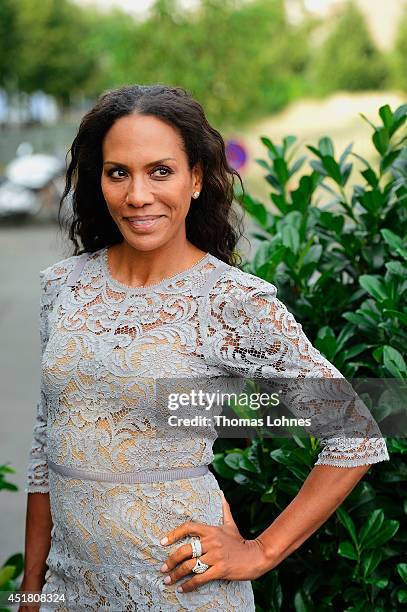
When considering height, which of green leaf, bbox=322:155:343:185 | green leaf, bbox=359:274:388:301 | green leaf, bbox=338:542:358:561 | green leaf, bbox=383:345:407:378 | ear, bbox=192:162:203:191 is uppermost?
green leaf, bbox=322:155:343:185

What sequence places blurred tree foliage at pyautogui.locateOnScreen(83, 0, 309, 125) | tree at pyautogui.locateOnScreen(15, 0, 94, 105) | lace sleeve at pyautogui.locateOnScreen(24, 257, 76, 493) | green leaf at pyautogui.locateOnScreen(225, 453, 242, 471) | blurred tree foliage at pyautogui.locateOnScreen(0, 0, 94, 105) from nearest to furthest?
lace sleeve at pyautogui.locateOnScreen(24, 257, 76, 493)
green leaf at pyautogui.locateOnScreen(225, 453, 242, 471)
blurred tree foliage at pyautogui.locateOnScreen(83, 0, 309, 125)
blurred tree foliage at pyautogui.locateOnScreen(0, 0, 94, 105)
tree at pyautogui.locateOnScreen(15, 0, 94, 105)

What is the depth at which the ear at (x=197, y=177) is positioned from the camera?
6.10 feet

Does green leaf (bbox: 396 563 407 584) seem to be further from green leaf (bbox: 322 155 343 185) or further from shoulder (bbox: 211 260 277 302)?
green leaf (bbox: 322 155 343 185)

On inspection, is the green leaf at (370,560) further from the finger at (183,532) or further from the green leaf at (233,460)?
the finger at (183,532)

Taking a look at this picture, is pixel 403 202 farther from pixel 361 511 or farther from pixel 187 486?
pixel 187 486

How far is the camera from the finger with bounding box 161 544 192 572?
1.67 metres

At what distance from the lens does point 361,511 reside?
2102 mm

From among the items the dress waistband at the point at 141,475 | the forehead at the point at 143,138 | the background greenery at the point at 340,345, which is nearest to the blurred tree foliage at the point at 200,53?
the background greenery at the point at 340,345

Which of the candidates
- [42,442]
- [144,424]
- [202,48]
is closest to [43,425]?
[42,442]

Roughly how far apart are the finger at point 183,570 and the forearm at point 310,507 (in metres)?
0.13

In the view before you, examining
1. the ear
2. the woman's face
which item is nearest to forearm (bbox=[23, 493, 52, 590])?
the woman's face

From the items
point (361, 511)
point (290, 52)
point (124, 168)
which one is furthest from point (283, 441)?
point (290, 52)

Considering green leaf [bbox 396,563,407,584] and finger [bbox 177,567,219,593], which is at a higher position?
finger [bbox 177,567,219,593]

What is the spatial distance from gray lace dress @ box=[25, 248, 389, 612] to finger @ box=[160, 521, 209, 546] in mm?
15
